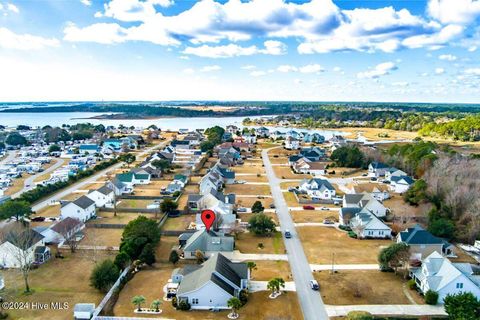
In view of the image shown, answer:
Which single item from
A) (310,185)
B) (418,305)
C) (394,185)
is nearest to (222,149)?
(310,185)

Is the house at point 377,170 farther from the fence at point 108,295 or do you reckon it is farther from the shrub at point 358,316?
the fence at point 108,295

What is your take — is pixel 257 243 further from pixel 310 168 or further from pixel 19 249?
pixel 310 168

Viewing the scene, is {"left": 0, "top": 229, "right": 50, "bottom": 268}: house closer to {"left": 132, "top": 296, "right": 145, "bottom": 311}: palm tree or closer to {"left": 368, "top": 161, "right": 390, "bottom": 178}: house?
{"left": 132, "top": 296, "right": 145, "bottom": 311}: palm tree

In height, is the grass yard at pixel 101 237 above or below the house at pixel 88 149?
below

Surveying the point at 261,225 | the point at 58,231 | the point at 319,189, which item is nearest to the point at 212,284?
the point at 261,225

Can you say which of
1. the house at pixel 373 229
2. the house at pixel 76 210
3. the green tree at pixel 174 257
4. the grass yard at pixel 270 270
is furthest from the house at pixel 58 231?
the house at pixel 373 229

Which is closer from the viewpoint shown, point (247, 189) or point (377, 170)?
point (247, 189)

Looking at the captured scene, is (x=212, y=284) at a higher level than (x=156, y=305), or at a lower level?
higher
